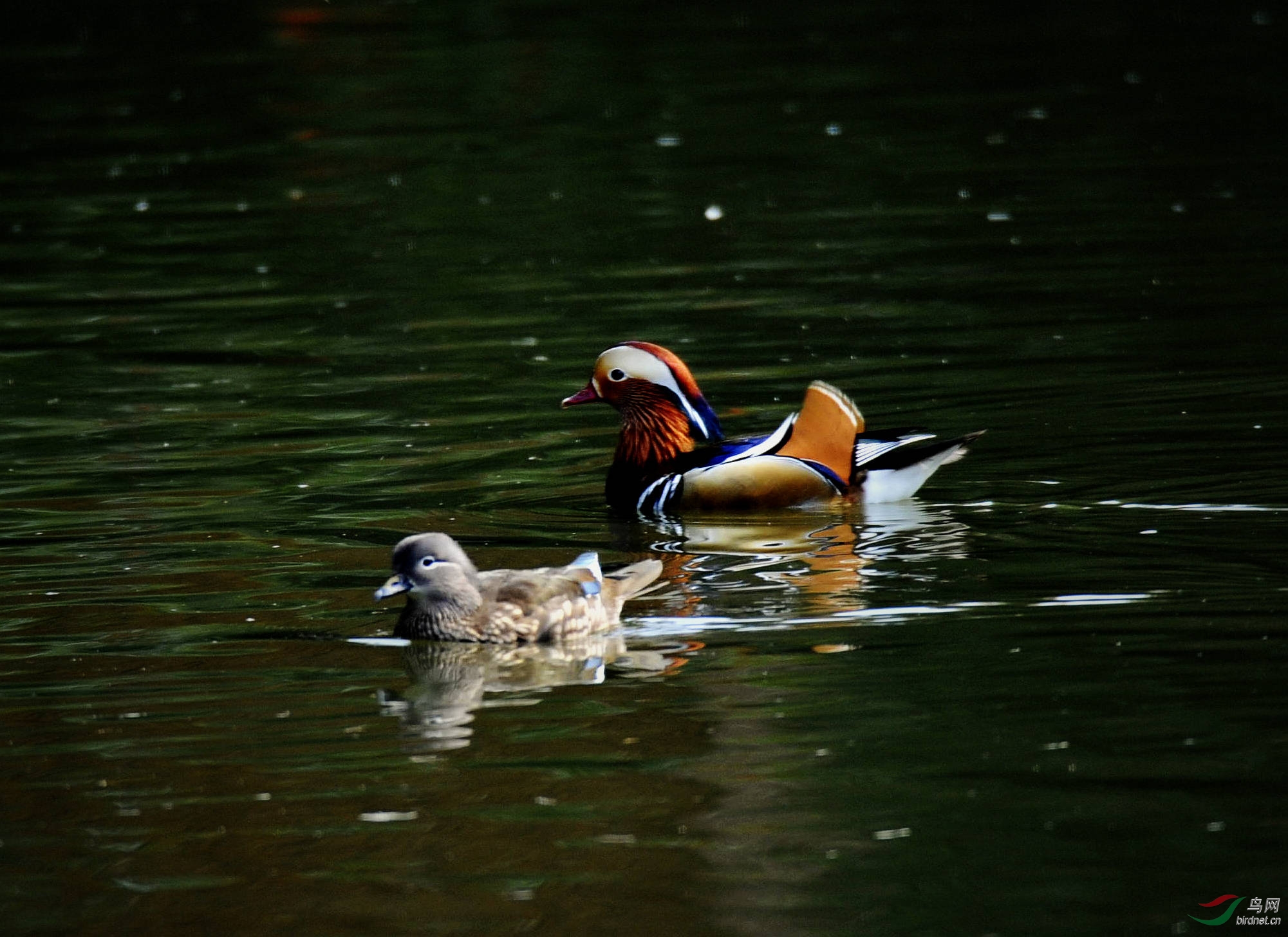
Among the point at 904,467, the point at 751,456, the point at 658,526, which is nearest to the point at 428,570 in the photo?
the point at 658,526

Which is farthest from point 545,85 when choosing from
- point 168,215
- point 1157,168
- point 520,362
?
point 520,362

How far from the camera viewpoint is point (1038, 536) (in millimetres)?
8859

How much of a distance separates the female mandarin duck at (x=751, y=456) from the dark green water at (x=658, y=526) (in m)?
0.19

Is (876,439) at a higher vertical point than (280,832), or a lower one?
higher

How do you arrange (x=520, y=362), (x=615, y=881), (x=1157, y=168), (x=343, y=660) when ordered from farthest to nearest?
(x=1157, y=168) < (x=520, y=362) < (x=343, y=660) < (x=615, y=881)

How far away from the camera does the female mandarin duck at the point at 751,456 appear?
381 inches

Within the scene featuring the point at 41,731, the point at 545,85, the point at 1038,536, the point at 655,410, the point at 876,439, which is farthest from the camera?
the point at 545,85

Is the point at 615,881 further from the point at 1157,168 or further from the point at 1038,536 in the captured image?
the point at 1157,168

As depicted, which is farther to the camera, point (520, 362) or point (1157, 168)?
point (1157, 168)

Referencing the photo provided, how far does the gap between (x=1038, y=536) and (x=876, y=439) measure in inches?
43.0

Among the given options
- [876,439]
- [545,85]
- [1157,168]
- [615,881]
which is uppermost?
[545,85]

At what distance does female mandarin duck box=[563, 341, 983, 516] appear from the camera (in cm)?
967

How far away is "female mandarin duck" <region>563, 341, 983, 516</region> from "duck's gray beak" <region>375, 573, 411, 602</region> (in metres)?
2.52

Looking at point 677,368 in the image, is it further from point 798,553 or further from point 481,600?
point 481,600
